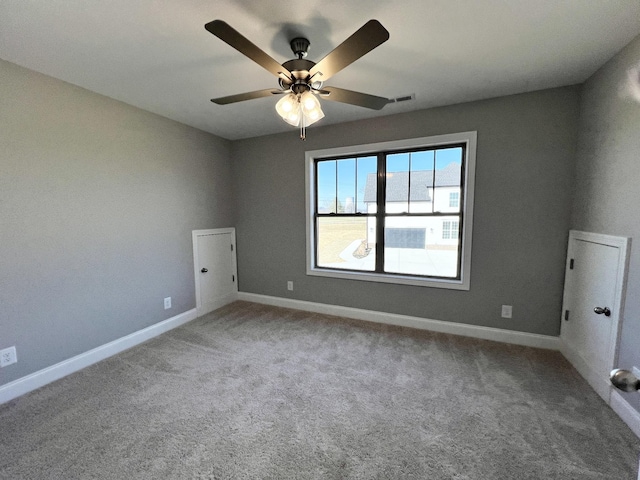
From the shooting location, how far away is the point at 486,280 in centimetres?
268

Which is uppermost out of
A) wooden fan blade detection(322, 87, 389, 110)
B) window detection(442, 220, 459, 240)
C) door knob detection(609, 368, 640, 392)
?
wooden fan blade detection(322, 87, 389, 110)

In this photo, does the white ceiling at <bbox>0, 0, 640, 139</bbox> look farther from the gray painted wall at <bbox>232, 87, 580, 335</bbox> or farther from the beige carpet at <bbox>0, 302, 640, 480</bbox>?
the beige carpet at <bbox>0, 302, 640, 480</bbox>

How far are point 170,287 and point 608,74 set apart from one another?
4.39 meters

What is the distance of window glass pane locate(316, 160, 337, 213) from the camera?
11.2ft

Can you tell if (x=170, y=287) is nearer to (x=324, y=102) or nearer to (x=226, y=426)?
(x=226, y=426)

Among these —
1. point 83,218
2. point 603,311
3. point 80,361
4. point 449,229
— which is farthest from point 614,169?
point 80,361

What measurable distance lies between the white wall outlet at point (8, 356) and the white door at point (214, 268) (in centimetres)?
159

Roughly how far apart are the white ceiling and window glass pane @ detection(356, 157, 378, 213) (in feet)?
2.79

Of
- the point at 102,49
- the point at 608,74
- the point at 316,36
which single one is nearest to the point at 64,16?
the point at 102,49

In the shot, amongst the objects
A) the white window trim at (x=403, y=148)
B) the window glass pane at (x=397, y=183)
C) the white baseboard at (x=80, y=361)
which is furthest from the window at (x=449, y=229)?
the white baseboard at (x=80, y=361)

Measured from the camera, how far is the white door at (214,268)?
3393 millimetres

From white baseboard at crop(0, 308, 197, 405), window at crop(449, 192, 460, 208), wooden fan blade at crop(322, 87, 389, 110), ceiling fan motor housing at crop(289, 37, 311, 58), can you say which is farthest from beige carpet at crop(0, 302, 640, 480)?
ceiling fan motor housing at crop(289, 37, 311, 58)

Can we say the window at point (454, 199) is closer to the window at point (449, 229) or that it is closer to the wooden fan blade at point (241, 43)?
the window at point (449, 229)

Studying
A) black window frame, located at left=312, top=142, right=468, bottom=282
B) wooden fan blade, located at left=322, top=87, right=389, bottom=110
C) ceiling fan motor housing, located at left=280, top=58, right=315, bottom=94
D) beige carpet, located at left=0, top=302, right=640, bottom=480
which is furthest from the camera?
black window frame, located at left=312, top=142, right=468, bottom=282
